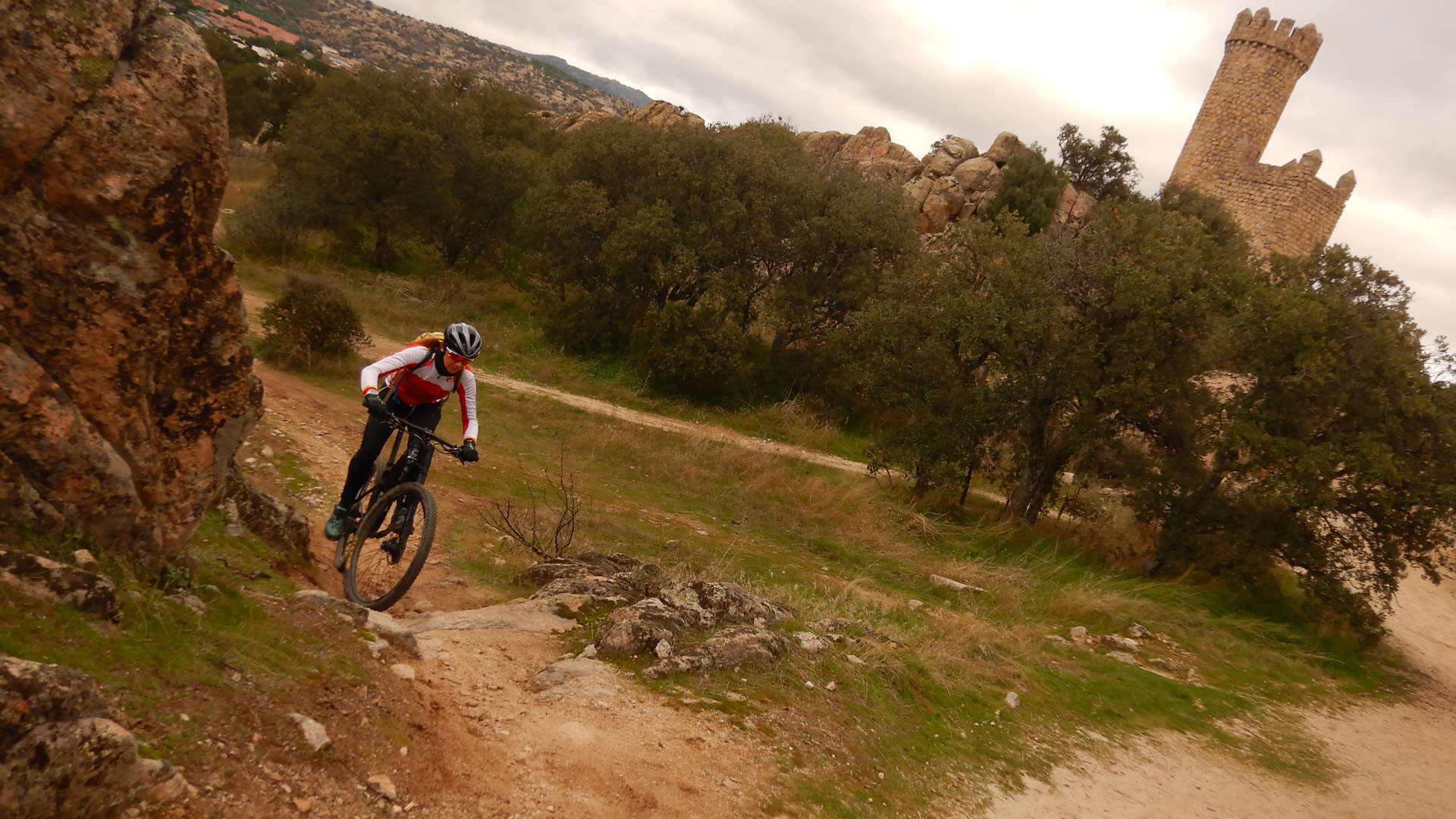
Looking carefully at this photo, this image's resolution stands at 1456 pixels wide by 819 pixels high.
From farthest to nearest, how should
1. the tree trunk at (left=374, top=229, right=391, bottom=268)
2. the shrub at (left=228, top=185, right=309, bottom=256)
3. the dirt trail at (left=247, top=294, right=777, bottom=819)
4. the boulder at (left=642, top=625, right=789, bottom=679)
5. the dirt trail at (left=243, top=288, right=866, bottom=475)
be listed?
the tree trunk at (left=374, top=229, right=391, bottom=268) → the shrub at (left=228, top=185, right=309, bottom=256) → the dirt trail at (left=243, top=288, right=866, bottom=475) → the boulder at (left=642, top=625, right=789, bottom=679) → the dirt trail at (left=247, top=294, right=777, bottom=819)

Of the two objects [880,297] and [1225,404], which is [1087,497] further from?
[880,297]

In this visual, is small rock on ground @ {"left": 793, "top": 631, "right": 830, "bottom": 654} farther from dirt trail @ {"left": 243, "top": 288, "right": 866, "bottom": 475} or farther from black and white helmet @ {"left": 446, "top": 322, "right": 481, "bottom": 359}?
dirt trail @ {"left": 243, "top": 288, "right": 866, "bottom": 475}

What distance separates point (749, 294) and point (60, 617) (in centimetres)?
2091

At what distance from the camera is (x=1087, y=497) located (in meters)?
17.1

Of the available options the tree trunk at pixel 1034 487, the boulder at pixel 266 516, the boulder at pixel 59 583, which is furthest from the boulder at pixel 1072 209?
the boulder at pixel 59 583

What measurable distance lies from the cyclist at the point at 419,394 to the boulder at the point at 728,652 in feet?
6.96

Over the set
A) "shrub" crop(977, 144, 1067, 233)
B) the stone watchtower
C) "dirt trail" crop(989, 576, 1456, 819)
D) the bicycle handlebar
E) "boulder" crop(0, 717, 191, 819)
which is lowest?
"dirt trail" crop(989, 576, 1456, 819)

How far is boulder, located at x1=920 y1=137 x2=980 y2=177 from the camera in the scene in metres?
35.4

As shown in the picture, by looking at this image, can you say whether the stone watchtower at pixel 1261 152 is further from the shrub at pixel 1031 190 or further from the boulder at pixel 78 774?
the boulder at pixel 78 774

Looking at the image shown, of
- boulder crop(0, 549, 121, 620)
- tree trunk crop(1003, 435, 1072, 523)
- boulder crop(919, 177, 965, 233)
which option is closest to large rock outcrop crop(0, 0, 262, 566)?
boulder crop(0, 549, 121, 620)

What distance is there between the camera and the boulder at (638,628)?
6016mm

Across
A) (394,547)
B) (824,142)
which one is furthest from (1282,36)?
(394,547)

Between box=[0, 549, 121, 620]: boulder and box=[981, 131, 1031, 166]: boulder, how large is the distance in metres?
37.4

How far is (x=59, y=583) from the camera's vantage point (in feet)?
9.89
